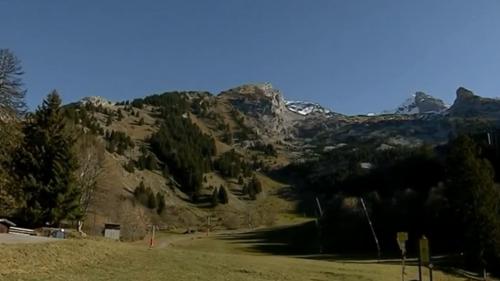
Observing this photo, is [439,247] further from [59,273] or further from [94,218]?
[59,273]

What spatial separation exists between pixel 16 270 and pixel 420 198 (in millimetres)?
74140

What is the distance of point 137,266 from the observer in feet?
92.0

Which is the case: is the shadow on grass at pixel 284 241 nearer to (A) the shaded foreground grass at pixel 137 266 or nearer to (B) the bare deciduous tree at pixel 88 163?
(B) the bare deciduous tree at pixel 88 163

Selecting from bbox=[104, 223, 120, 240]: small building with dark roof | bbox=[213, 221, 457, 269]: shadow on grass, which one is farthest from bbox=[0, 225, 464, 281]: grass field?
bbox=[213, 221, 457, 269]: shadow on grass

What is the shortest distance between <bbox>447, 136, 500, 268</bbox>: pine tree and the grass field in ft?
48.7

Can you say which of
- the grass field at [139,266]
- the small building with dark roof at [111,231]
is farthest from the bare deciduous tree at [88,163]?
the grass field at [139,266]

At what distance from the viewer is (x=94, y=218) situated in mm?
72812

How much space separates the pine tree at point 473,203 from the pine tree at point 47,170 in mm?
35332

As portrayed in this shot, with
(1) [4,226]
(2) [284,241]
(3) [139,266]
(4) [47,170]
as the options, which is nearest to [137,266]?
(3) [139,266]

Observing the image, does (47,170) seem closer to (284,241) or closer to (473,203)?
(473,203)

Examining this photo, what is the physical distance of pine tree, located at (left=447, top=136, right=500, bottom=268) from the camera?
1927 inches

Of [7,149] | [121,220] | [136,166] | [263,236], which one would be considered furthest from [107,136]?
[7,149]

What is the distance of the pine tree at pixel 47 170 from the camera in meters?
49.7

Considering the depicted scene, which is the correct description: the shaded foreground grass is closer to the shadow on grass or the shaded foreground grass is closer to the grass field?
the grass field
